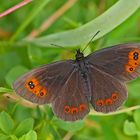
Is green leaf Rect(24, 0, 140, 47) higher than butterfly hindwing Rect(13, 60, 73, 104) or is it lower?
higher

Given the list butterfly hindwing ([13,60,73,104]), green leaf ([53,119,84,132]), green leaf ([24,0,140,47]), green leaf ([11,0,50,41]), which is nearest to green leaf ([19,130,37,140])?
butterfly hindwing ([13,60,73,104])

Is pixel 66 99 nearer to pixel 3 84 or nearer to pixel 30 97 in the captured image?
pixel 30 97

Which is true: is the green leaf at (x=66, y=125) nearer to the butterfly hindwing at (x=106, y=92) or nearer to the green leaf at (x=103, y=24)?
the butterfly hindwing at (x=106, y=92)

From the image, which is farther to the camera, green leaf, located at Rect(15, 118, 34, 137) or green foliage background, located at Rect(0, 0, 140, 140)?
green foliage background, located at Rect(0, 0, 140, 140)

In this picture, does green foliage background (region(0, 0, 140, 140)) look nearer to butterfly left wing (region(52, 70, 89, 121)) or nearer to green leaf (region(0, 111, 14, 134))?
green leaf (region(0, 111, 14, 134))

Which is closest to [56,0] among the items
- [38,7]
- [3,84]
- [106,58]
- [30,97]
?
[38,7]

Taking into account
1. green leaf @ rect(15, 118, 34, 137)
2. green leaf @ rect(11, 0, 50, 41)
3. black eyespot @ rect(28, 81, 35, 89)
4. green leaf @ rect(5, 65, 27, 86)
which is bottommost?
green leaf @ rect(15, 118, 34, 137)

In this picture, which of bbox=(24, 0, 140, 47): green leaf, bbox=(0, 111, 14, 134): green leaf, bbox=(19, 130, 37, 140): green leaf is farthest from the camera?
bbox=(24, 0, 140, 47): green leaf
